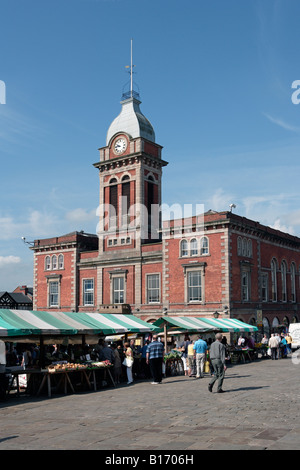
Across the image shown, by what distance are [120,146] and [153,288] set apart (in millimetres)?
14124

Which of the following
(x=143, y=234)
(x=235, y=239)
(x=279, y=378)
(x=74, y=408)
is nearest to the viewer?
(x=74, y=408)

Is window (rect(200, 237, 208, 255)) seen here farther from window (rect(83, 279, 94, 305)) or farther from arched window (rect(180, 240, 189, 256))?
window (rect(83, 279, 94, 305))

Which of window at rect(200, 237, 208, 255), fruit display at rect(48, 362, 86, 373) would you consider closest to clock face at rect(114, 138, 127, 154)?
window at rect(200, 237, 208, 255)

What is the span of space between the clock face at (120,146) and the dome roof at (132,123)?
915 millimetres

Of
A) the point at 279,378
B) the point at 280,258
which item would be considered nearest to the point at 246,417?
the point at 279,378

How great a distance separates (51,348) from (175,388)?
9.81 meters

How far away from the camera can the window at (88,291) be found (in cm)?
4662

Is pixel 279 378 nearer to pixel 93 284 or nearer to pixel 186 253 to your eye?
pixel 186 253

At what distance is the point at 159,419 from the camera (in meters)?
11.1

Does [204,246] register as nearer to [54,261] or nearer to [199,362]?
[54,261]

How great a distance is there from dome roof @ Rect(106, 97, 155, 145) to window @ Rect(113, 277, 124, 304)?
43.5 ft

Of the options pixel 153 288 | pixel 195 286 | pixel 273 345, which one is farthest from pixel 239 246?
pixel 273 345

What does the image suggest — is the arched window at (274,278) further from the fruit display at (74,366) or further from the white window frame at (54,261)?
the fruit display at (74,366)

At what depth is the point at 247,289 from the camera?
1591 inches
